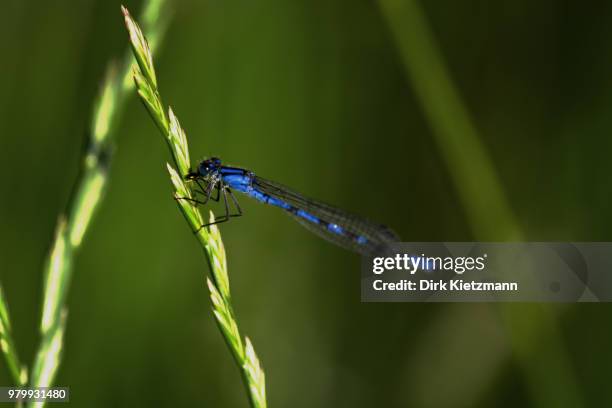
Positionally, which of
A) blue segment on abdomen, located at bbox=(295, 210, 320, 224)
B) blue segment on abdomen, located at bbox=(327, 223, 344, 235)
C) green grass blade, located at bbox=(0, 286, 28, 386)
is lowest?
green grass blade, located at bbox=(0, 286, 28, 386)

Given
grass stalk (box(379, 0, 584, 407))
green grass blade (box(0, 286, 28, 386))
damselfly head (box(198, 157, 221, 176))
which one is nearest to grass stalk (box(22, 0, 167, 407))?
green grass blade (box(0, 286, 28, 386))

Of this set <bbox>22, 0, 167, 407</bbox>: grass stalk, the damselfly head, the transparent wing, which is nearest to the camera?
<bbox>22, 0, 167, 407</bbox>: grass stalk

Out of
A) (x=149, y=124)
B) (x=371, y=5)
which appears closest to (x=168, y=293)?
(x=149, y=124)

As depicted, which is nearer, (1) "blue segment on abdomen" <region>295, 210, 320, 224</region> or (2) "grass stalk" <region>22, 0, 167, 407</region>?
(2) "grass stalk" <region>22, 0, 167, 407</region>

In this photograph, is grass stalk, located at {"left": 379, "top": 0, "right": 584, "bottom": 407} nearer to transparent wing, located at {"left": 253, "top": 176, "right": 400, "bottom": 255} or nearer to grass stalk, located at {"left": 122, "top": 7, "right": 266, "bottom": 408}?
transparent wing, located at {"left": 253, "top": 176, "right": 400, "bottom": 255}

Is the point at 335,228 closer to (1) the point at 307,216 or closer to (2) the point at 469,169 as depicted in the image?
(1) the point at 307,216

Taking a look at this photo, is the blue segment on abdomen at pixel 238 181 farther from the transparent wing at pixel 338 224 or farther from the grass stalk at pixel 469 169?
the grass stalk at pixel 469 169

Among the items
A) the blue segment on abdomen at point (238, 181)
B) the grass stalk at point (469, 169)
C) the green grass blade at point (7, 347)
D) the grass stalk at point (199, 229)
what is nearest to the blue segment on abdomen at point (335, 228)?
the blue segment on abdomen at point (238, 181)
